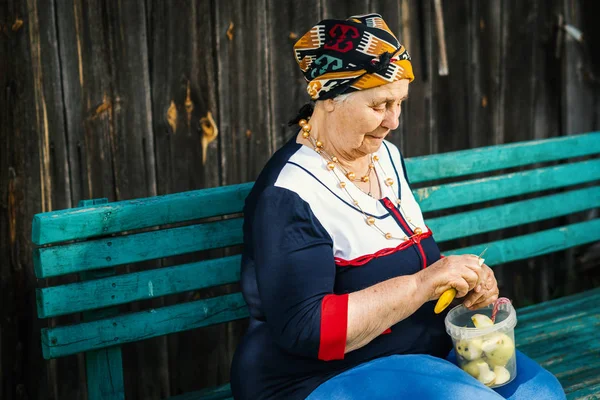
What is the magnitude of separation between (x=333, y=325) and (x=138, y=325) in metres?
0.83

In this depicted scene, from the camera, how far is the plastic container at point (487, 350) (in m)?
1.98

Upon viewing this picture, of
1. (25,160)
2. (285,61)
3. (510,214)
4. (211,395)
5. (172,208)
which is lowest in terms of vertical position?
(211,395)

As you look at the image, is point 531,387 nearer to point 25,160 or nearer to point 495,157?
point 495,157

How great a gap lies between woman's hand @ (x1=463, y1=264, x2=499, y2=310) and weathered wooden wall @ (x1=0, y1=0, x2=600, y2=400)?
1256mm

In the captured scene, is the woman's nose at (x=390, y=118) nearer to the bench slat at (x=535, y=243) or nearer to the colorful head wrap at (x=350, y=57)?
the colorful head wrap at (x=350, y=57)

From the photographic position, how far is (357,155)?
2.14 meters

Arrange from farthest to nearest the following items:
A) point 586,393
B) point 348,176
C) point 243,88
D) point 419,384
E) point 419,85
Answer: point 419,85 < point 243,88 < point 586,393 < point 348,176 < point 419,384

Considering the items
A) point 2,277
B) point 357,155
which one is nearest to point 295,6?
point 357,155

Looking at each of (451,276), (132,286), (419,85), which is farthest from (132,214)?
(419,85)

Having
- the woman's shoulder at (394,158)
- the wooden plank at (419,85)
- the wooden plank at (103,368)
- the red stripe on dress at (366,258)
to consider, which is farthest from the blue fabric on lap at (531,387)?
the wooden plank at (419,85)

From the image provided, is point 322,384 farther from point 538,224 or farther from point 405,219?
point 538,224

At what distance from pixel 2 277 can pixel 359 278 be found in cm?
132

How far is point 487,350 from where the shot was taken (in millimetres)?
1979

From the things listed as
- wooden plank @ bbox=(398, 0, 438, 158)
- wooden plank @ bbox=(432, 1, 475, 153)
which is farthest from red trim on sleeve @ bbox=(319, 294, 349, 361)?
wooden plank @ bbox=(432, 1, 475, 153)
